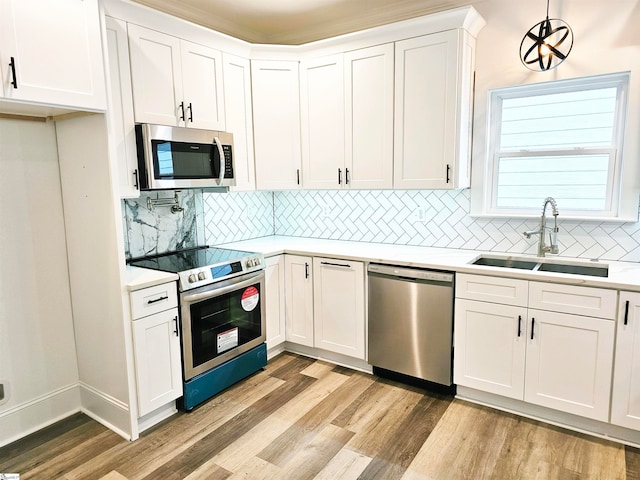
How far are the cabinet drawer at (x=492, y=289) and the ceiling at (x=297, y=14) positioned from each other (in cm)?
202

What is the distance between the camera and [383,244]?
3.63m

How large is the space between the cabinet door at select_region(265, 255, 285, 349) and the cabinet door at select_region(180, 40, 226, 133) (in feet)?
3.72

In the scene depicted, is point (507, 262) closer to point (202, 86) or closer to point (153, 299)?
point (153, 299)

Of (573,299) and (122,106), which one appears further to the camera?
(122,106)

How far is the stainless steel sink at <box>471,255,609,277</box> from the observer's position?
2719 millimetres

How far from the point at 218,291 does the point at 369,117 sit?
171 centimetres

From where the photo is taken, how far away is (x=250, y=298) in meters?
3.17

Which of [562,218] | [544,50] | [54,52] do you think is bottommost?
[562,218]

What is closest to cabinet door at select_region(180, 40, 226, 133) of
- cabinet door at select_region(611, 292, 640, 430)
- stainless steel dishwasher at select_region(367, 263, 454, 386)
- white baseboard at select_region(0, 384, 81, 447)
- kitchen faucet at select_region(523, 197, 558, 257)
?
stainless steel dishwasher at select_region(367, 263, 454, 386)

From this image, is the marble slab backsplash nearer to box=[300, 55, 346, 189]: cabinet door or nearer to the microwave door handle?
the microwave door handle

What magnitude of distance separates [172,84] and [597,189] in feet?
9.62

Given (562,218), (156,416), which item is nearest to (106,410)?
(156,416)

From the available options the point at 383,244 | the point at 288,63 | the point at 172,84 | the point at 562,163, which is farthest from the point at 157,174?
the point at 562,163

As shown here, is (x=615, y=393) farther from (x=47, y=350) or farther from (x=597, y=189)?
(x=47, y=350)
